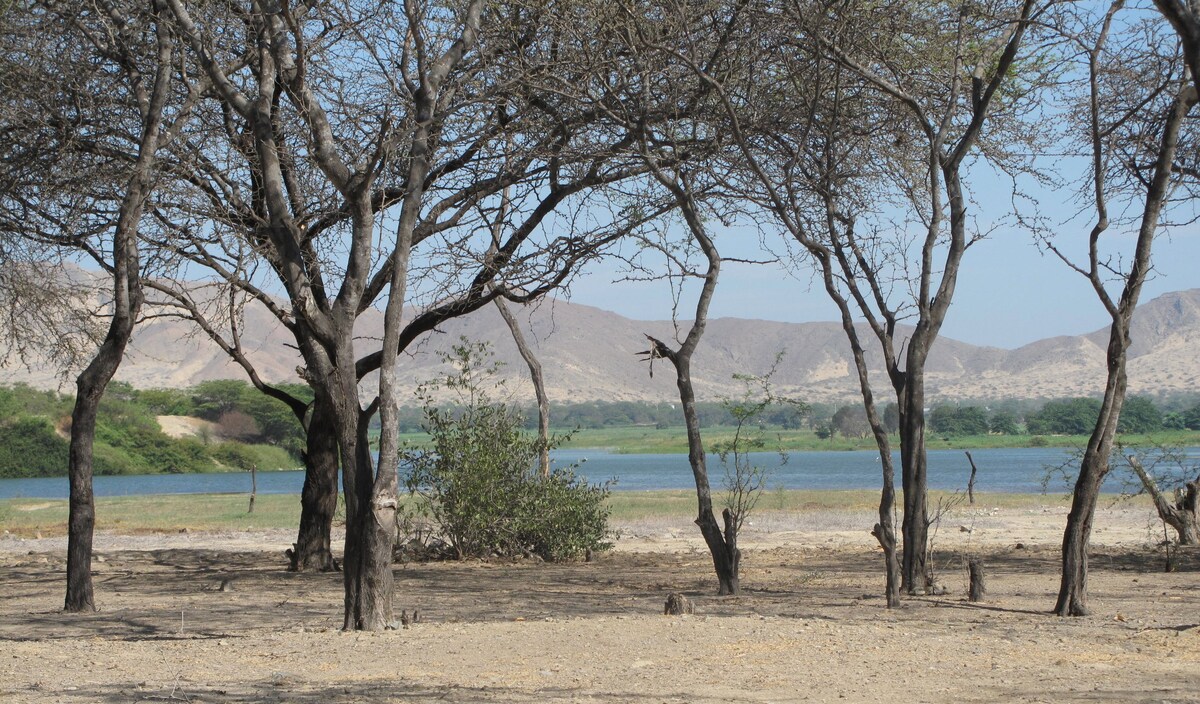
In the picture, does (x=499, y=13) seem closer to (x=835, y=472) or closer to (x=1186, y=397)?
(x=835, y=472)

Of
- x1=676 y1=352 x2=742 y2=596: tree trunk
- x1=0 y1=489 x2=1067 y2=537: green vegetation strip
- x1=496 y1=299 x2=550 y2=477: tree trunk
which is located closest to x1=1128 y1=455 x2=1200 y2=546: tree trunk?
x1=676 y1=352 x2=742 y2=596: tree trunk

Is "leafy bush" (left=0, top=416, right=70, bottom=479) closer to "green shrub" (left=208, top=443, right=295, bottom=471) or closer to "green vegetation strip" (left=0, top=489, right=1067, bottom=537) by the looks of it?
"green shrub" (left=208, top=443, right=295, bottom=471)

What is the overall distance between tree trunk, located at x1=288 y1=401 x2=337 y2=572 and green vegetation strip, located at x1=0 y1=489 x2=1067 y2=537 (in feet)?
41.2

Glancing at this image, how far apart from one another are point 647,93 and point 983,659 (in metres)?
5.85

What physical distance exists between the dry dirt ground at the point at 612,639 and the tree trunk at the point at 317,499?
53 centimetres

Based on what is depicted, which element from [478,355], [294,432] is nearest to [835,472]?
[294,432]

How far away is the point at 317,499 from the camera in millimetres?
14320

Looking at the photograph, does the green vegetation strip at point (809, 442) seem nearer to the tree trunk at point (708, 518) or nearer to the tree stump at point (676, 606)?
the tree trunk at point (708, 518)

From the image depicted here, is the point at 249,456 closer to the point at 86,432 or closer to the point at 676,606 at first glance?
the point at 86,432

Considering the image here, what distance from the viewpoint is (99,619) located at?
9898 mm

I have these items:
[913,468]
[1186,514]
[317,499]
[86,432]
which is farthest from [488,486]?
[1186,514]

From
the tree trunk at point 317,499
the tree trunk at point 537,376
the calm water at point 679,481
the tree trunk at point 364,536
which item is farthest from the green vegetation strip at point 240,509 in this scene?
the tree trunk at point 364,536

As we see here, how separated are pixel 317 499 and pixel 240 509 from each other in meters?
23.6

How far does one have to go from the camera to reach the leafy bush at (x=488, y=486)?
15.7m
